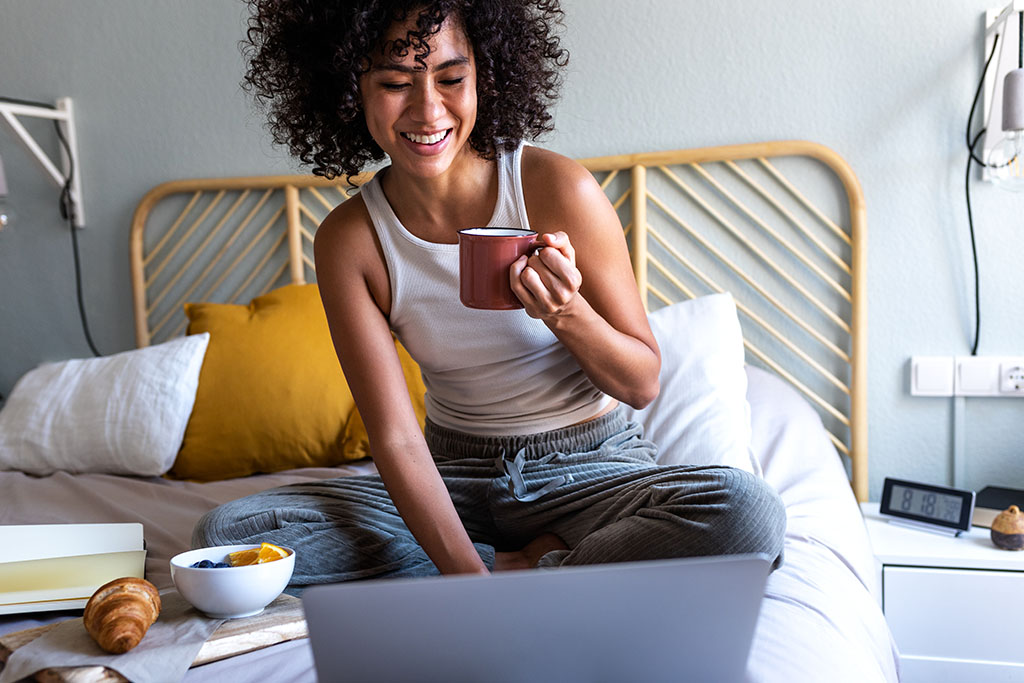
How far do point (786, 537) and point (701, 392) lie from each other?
37cm

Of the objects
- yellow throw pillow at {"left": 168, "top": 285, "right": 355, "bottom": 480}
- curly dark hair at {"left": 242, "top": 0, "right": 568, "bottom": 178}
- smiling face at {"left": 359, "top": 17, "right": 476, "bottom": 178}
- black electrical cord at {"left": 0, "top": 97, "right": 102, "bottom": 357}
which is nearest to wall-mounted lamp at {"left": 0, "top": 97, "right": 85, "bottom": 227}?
black electrical cord at {"left": 0, "top": 97, "right": 102, "bottom": 357}

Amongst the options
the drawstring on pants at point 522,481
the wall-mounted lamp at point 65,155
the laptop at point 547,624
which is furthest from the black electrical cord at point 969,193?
the wall-mounted lamp at point 65,155

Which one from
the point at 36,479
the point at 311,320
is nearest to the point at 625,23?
the point at 311,320

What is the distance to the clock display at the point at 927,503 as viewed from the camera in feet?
5.18

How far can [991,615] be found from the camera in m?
1.46

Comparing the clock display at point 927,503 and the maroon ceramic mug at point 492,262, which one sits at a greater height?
the maroon ceramic mug at point 492,262

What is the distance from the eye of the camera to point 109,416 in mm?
1809

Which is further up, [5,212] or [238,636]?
[5,212]

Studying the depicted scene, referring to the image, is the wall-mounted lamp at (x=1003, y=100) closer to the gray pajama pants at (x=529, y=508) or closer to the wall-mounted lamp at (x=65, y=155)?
the gray pajama pants at (x=529, y=508)

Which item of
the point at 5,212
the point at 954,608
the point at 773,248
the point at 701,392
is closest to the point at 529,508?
the point at 701,392

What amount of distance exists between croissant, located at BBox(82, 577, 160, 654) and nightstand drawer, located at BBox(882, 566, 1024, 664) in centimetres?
118

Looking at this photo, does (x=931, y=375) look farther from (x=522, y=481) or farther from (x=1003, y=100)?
(x=522, y=481)

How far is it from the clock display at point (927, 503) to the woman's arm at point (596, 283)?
777 mm

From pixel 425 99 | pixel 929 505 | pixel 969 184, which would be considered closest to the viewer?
pixel 425 99
